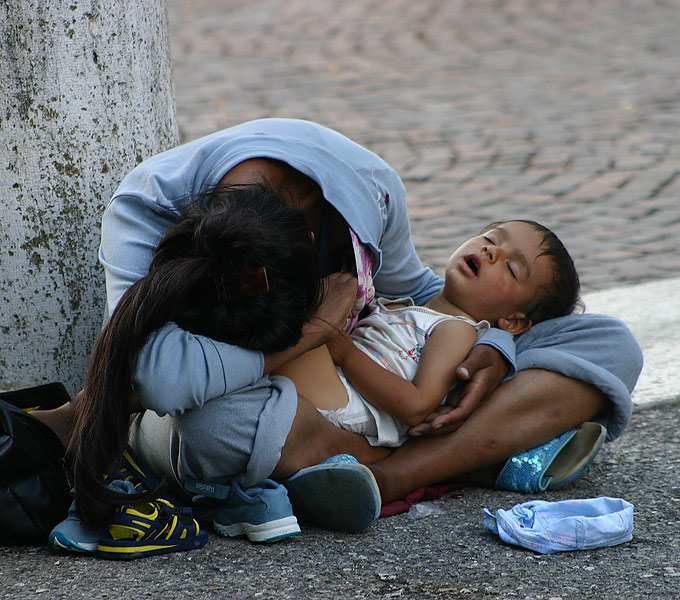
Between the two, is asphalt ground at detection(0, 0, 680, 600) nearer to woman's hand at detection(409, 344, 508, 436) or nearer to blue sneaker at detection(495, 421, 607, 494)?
blue sneaker at detection(495, 421, 607, 494)

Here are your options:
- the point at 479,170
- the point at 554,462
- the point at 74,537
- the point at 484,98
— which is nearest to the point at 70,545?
the point at 74,537

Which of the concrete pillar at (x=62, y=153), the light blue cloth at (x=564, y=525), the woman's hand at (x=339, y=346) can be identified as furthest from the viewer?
the concrete pillar at (x=62, y=153)

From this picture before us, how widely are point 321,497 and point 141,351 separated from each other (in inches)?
20.0

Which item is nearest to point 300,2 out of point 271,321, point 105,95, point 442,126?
point 442,126

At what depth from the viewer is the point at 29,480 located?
2.08 m

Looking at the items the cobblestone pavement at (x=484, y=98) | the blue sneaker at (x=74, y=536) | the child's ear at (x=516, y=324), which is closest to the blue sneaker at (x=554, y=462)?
the child's ear at (x=516, y=324)

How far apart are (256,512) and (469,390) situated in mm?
632

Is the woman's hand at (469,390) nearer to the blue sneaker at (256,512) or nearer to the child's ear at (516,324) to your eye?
the child's ear at (516,324)

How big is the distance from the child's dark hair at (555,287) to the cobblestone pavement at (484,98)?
1.45m

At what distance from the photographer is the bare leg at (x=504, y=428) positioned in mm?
2379

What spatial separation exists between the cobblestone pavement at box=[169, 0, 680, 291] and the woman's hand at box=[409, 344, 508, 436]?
5.99 feet

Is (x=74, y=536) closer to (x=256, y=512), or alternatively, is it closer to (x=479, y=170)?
(x=256, y=512)

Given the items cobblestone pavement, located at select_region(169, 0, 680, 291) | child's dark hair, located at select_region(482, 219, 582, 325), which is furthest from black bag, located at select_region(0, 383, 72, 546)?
cobblestone pavement, located at select_region(169, 0, 680, 291)

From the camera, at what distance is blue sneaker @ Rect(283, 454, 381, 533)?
2.07 meters
